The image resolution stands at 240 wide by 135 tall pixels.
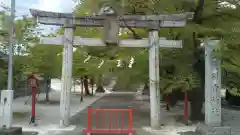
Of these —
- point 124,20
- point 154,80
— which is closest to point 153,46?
point 154,80

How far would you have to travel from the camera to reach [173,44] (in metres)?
10.5

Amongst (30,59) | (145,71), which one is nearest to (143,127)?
(145,71)

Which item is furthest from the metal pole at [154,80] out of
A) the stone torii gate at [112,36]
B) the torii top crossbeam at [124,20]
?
the torii top crossbeam at [124,20]

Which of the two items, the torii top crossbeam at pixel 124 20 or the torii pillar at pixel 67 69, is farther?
the torii pillar at pixel 67 69

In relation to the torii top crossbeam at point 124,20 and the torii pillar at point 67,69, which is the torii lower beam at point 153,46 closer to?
the torii pillar at point 67,69

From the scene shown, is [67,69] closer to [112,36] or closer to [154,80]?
[112,36]

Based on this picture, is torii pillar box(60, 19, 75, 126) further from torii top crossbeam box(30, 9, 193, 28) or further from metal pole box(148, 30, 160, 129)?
metal pole box(148, 30, 160, 129)

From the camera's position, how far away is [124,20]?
10.7m

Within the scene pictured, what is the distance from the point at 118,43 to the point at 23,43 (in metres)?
4.34

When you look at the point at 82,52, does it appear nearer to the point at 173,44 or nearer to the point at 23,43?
the point at 23,43

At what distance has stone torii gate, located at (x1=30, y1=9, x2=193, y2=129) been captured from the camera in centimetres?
1035

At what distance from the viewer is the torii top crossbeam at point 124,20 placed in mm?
10383

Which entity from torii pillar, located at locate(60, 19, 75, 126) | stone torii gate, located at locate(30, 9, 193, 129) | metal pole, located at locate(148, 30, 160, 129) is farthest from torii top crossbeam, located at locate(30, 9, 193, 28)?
metal pole, located at locate(148, 30, 160, 129)

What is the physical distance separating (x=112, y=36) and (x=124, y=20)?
0.76 meters
